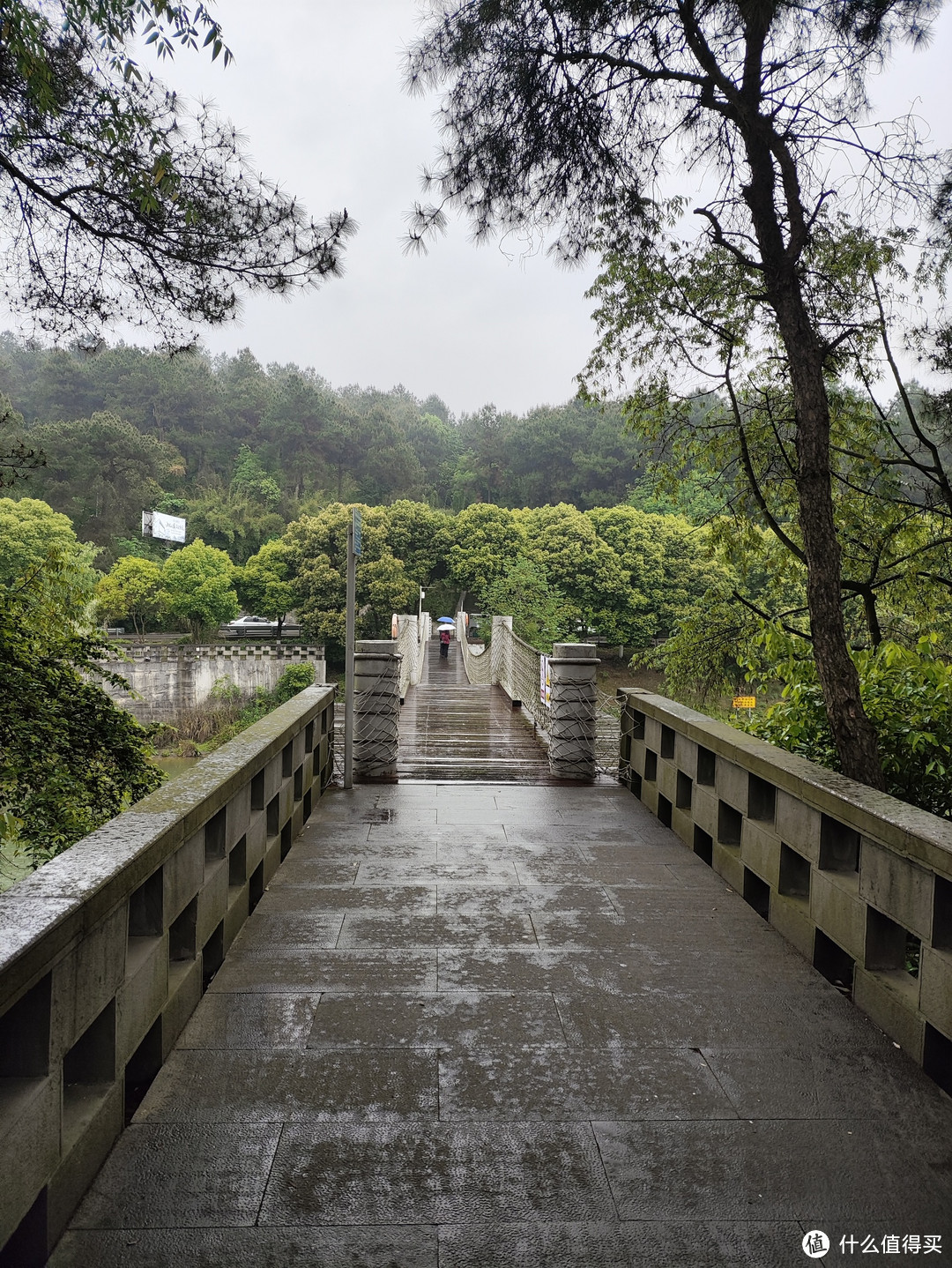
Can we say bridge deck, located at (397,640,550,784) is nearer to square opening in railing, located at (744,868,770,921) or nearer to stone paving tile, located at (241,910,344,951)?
square opening in railing, located at (744,868,770,921)

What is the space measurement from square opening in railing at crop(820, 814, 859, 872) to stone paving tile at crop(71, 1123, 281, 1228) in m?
1.87

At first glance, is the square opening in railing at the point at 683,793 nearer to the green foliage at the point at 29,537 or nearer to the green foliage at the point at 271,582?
the green foliage at the point at 29,537

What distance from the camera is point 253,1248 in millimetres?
1626

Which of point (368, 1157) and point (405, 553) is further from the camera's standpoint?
point (405, 553)

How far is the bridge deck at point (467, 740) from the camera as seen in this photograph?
686 cm

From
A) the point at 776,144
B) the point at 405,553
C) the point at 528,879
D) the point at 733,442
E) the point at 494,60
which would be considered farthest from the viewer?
the point at 405,553

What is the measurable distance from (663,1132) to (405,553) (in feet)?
128

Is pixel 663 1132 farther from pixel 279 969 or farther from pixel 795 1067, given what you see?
pixel 279 969

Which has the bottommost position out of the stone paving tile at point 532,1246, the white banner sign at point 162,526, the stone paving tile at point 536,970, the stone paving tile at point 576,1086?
the stone paving tile at point 532,1246

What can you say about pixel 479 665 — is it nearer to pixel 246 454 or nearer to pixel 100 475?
pixel 100 475

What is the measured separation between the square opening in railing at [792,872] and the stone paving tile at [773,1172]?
125cm

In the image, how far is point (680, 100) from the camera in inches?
195

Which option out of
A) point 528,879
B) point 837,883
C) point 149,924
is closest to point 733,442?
point 528,879

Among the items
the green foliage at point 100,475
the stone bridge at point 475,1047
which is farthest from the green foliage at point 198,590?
the stone bridge at point 475,1047
